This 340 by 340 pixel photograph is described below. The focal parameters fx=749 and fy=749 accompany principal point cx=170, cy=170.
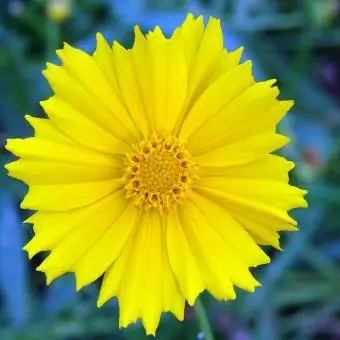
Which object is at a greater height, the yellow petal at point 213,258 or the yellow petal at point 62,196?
the yellow petal at point 62,196

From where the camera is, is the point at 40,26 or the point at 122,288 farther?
the point at 40,26

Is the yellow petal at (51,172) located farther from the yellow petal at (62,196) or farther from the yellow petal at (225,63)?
the yellow petal at (225,63)

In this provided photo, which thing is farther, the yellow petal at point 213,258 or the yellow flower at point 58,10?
the yellow flower at point 58,10

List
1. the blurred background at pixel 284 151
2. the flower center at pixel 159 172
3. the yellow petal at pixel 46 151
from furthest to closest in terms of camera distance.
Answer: the blurred background at pixel 284 151 < the flower center at pixel 159 172 < the yellow petal at pixel 46 151

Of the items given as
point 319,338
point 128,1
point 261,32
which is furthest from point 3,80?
point 319,338

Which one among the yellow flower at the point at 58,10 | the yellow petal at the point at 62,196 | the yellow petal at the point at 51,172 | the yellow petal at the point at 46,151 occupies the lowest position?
the yellow petal at the point at 62,196

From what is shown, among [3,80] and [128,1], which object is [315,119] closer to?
[128,1]

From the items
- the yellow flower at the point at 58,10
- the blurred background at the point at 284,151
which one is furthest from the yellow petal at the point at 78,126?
the yellow flower at the point at 58,10
